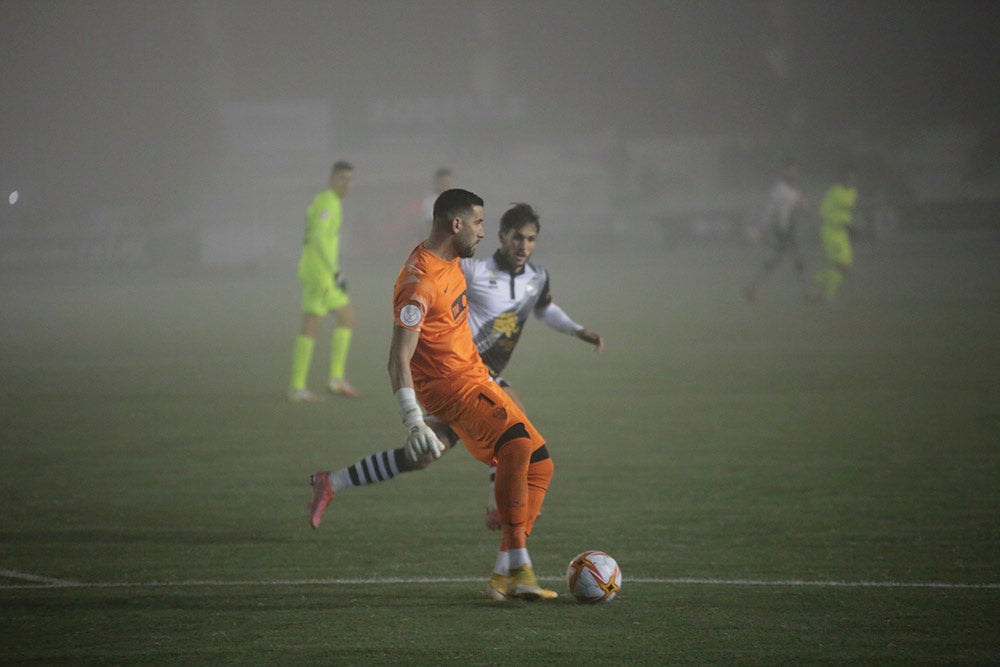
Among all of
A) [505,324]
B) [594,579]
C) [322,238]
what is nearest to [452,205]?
[505,324]

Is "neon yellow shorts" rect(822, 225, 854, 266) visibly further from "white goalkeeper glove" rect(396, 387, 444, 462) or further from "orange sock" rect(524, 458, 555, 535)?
"white goalkeeper glove" rect(396, 387, 444, 462)

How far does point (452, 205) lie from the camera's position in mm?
5426

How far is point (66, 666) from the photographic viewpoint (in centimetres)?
465

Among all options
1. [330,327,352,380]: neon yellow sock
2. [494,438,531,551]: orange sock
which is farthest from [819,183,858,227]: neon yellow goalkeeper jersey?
[494,438,531,551]: orange sock

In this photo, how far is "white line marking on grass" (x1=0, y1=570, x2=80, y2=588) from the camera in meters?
5.83

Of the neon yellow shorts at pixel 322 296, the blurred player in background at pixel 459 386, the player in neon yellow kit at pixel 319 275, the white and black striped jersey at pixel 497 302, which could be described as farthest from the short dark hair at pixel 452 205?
the neon yellow shorts at pixel 322 296

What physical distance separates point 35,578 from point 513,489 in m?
2.34

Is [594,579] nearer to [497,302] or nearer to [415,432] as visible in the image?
[415,432]

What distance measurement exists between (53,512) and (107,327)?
12.7 metres

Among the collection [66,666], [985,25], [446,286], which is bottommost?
[66,666]

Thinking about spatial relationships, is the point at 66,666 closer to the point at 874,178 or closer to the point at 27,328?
the point at 27,328

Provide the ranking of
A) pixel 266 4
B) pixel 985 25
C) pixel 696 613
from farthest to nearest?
1. pixel 266 4
2. pixel 985 25
3. pixel 696 613

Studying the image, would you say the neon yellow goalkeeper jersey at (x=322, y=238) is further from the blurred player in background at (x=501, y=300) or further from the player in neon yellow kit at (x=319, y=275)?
the blurred player in background at (x=501, y=300)

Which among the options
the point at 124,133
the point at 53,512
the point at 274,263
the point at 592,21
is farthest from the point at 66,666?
the point at 592,21
